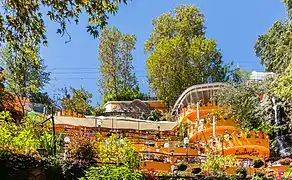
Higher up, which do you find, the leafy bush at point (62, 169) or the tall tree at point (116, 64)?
the tall tree at point (116, 64)

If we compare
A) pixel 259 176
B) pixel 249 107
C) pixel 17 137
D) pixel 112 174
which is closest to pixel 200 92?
pixel 249 107

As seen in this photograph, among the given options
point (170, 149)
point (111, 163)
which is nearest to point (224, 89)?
point (170, 149)

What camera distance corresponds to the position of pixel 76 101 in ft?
99.2

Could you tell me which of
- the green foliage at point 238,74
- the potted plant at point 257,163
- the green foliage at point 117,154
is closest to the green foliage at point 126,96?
the green foliage at point 238,74

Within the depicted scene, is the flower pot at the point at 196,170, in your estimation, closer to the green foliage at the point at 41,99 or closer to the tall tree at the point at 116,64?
the green foliage at the point at 41,99

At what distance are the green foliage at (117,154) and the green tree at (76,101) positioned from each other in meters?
17.4

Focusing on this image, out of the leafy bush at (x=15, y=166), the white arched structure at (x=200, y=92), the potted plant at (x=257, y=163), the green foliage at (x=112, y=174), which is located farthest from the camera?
the white arched structure at (x=200, y=92)

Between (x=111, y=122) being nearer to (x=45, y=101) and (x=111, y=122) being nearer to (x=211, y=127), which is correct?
(x=211, y=127)

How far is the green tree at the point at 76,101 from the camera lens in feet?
97.7

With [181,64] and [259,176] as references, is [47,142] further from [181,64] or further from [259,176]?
[181,64]

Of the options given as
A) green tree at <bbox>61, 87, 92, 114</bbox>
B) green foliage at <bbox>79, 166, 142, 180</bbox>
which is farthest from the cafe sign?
green tree at <bbox>61, 87, 92, 114</bbox>

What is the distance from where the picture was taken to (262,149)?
725 inches

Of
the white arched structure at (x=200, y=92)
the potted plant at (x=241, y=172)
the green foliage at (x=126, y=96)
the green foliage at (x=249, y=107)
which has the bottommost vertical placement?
the potted plant at (x=241, y=172)

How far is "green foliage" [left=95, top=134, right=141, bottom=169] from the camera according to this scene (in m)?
12.0
